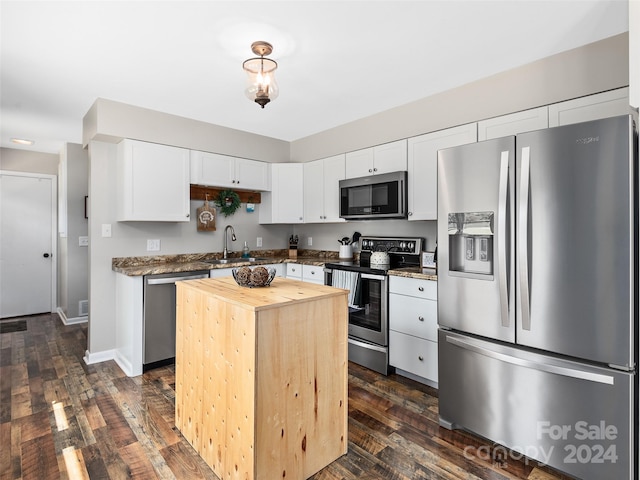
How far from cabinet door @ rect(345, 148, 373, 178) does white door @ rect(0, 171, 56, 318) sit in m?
4.46

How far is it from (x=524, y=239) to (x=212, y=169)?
312cm

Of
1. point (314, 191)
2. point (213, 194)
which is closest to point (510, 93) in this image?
point (314, 191)

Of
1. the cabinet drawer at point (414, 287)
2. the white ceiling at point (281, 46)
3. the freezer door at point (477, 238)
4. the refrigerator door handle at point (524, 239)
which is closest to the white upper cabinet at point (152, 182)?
the white ceiling at point (281, 46)

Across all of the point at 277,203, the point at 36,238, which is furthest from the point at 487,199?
the point at 36,238

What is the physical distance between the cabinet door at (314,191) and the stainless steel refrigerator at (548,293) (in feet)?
6.80

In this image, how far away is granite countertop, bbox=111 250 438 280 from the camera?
2.97 meters

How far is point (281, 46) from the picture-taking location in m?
2.25

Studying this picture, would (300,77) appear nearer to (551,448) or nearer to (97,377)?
(551,448)

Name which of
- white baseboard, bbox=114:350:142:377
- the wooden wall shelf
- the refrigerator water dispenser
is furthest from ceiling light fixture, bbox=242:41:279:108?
white baseboard, bbox=114:350:142:377

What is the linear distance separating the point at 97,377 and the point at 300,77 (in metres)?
3.00

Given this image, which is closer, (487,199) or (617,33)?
(487,199)

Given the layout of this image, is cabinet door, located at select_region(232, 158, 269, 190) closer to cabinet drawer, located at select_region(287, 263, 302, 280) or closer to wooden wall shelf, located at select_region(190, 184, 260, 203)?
wooden wall shelf, located at select_region(190, 184, 260, 203)

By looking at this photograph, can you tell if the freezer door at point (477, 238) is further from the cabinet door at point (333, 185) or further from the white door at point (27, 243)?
the white door at point (27, 243)

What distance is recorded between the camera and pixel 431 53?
2.37 metres
